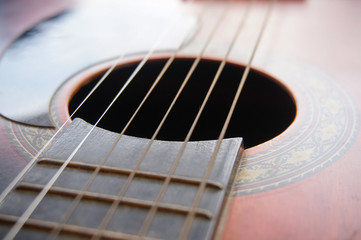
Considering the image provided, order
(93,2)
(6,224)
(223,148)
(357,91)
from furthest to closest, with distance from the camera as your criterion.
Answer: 1. (93,2)
2. (357,91)
3. (223,148)
4. (6,224)

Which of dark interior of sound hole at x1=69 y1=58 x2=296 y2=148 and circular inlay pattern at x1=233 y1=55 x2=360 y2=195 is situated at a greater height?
dark interior of sound hole at x1=69 y1=58 x2=296 y2=148

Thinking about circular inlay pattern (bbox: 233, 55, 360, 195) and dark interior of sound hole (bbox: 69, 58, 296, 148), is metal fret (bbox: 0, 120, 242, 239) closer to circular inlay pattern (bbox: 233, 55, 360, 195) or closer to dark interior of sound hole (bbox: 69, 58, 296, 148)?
circular inlay pattern (bbox: 233, 55, 360, 195)

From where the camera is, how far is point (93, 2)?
4.22ft

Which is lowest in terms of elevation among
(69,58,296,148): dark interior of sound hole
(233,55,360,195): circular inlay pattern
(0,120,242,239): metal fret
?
(0,120,242,239): metal fret

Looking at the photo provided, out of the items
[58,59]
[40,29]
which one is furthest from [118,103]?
[40,29]

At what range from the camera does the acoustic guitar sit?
0.51 metres

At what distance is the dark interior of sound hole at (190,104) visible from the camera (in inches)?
37.8

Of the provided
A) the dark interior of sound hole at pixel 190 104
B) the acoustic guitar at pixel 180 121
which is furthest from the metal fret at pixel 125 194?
the dark interior of sound hole at pixel 190 104

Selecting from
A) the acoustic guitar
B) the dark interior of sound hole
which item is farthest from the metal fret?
the dark interior of sound hole

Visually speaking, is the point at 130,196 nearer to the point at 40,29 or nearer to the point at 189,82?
the point at 189,82

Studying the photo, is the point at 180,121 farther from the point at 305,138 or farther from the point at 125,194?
the point at 125,194

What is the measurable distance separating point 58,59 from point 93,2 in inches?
16.2

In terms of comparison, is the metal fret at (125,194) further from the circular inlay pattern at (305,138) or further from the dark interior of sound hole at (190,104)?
the dark interior of sound hole at (190,104)

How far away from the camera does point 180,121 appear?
3.66 ft
